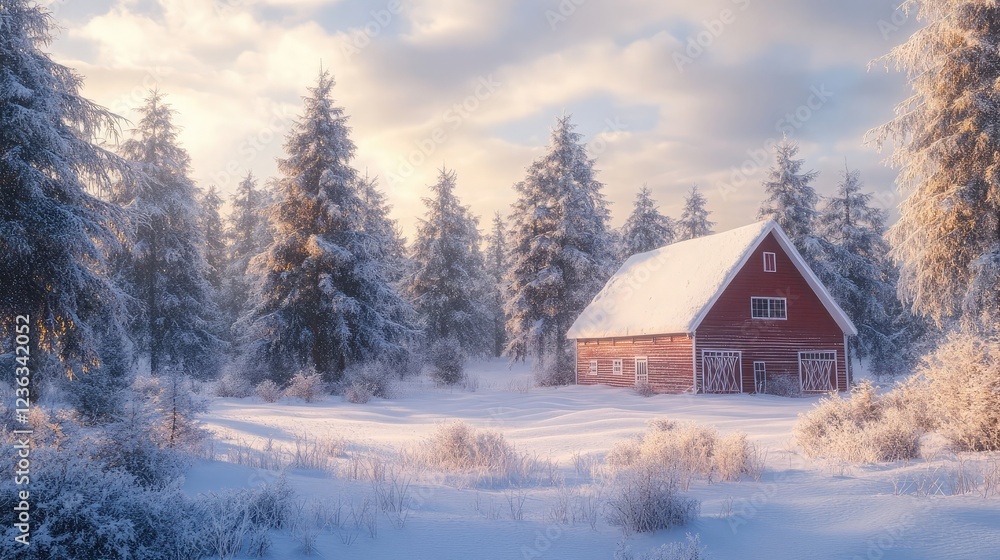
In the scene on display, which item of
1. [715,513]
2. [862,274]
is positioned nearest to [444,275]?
[862,274]

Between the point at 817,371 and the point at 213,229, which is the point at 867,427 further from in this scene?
the point at 213,229

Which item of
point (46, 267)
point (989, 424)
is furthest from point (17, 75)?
point (989, 424)

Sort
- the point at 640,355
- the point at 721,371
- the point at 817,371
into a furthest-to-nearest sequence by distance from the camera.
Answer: the point at 640,355 → the point at 817,371 → the point at 721,371

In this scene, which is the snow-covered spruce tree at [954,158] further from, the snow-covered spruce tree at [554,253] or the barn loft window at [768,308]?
the snow-covered spruce tree at [554,253]

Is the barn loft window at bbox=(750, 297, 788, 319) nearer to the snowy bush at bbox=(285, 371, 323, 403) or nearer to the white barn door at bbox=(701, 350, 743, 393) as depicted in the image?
the white barn door at bbox=(701, 350, 743, 393)

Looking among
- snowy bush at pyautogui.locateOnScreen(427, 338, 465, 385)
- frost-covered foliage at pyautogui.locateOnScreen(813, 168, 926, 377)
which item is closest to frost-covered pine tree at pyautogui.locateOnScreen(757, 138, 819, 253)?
frost-covered foliage at pyautogui.locateOnScreen(813, 168, 926, 377)

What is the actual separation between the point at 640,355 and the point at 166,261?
24013 millimetres

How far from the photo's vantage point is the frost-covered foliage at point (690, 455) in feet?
31.4

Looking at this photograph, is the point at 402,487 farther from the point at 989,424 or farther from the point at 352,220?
the point at 352,220

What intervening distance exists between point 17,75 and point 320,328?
57.6 ft

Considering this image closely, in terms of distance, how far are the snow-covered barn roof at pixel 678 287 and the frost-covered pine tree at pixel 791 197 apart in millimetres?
10205

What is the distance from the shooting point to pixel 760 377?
2842 cm

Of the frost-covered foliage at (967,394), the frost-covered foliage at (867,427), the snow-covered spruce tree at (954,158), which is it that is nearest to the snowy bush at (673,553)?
the frost-covered foliage at (867,427)

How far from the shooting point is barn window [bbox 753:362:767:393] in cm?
2819
